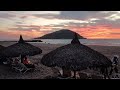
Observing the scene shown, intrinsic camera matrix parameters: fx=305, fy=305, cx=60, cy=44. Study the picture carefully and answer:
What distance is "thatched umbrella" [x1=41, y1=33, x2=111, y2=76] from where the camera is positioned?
10.9 m

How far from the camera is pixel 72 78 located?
36.4 ft

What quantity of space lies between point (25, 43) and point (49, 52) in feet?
3.43

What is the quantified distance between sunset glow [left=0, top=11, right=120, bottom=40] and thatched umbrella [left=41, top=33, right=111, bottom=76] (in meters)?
0.59

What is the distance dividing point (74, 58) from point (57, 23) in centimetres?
141

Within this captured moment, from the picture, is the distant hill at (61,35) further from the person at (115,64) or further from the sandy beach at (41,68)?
the person at (115,64)

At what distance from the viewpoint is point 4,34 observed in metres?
11.0

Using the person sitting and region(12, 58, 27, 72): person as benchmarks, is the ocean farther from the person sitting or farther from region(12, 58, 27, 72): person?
region(12, 58, 27, 72): person

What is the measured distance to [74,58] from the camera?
1100cm

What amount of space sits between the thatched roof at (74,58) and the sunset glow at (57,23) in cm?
59

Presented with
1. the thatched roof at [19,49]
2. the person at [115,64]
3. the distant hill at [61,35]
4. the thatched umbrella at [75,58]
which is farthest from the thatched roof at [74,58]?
the thatched roof at [19,49]
